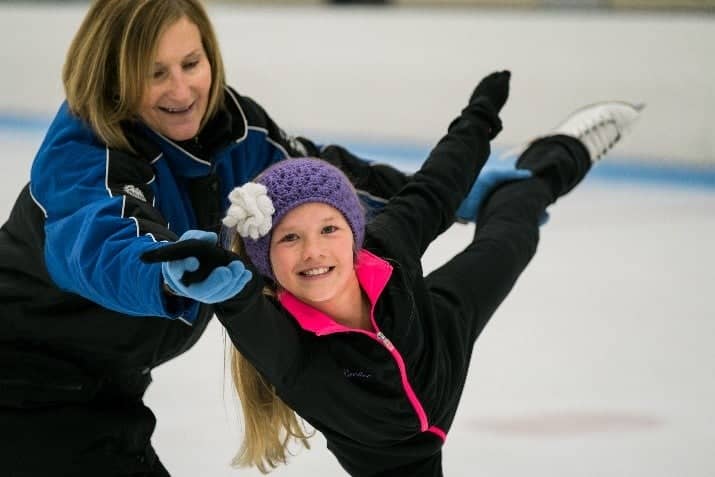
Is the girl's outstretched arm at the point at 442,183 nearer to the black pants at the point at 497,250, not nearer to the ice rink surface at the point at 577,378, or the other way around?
the black pants at the point at 497,250

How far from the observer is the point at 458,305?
7.52 feet

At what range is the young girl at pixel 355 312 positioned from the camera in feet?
6.04

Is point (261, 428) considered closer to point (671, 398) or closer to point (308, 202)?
point (308, 202)

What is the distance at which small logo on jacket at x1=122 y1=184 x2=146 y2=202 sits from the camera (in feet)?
6.08

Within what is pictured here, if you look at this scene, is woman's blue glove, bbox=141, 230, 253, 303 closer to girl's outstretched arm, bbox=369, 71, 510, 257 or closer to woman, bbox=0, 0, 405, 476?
woman, bbox=0, 0, 405, 476

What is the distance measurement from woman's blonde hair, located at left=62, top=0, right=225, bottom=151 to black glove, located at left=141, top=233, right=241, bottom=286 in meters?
0.54

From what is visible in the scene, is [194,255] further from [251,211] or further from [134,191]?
[134,191]

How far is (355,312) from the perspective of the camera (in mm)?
1966

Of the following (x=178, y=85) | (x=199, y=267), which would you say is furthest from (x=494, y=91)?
(x=199, y=267)

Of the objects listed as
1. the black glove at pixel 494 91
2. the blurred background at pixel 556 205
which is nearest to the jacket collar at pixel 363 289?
the black glove at pixel 494 91

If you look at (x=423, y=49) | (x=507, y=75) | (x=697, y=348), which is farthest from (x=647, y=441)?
(x=423, y=49)

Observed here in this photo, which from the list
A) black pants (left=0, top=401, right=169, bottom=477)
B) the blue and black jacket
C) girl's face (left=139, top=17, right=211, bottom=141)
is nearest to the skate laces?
the blue and black jacket

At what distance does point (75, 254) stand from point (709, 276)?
2708mm

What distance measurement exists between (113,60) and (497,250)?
987mm
